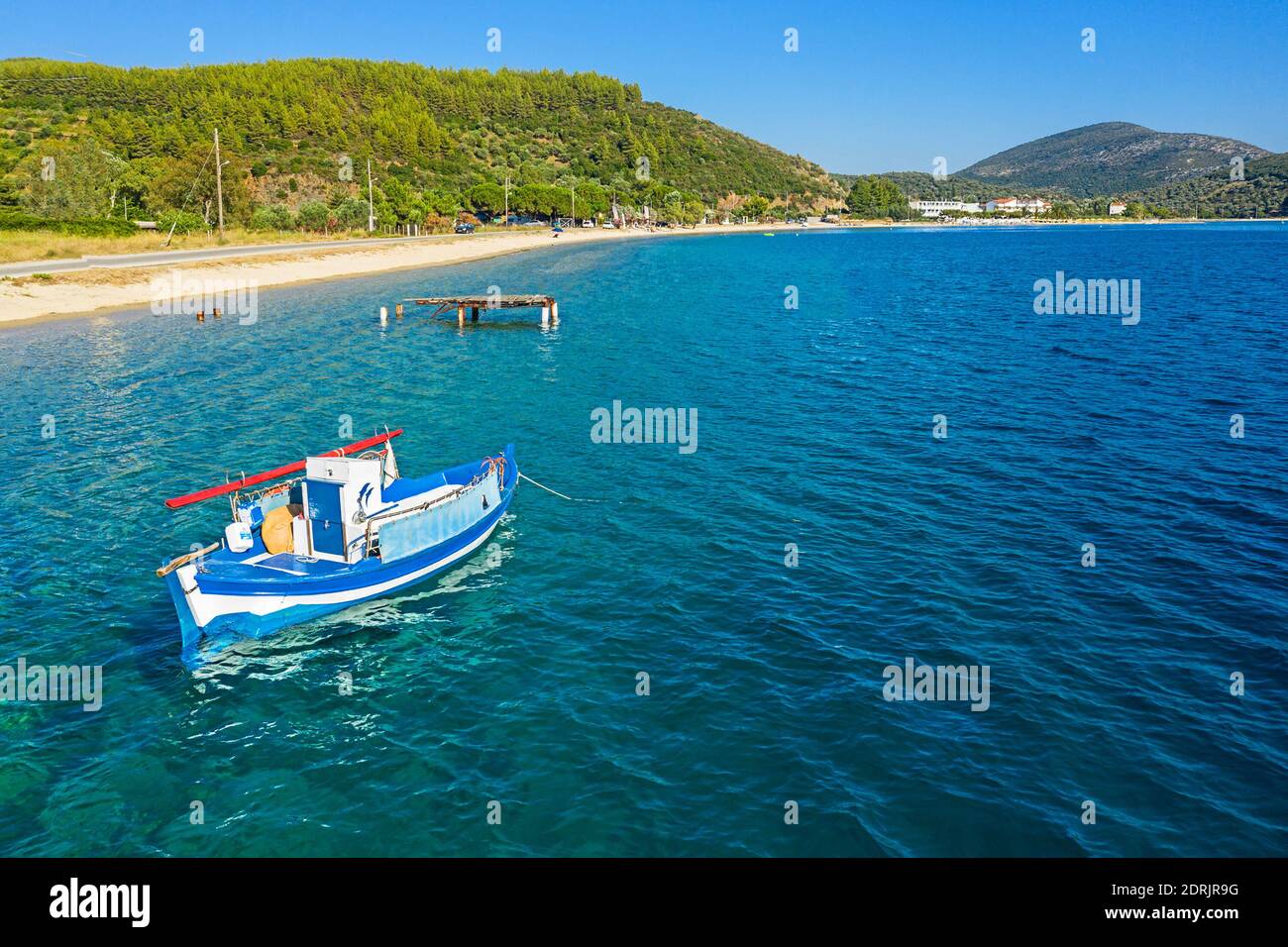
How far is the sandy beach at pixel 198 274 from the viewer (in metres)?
66.4

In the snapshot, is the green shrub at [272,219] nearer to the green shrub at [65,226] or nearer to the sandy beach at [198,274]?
the sandy beach at [198,274]

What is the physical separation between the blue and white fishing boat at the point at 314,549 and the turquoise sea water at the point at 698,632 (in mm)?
857

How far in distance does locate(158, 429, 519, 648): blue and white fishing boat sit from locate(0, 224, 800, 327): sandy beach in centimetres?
5481

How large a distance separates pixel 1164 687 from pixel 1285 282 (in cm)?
12110

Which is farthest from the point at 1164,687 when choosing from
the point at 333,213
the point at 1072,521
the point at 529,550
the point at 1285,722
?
the point at 333,213

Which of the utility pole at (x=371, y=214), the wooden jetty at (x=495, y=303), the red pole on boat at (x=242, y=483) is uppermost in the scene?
the utility pole at (x=371, y=214)

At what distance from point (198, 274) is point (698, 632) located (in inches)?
3074

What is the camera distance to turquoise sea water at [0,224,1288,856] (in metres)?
15.4

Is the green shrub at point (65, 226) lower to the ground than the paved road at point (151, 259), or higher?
higher

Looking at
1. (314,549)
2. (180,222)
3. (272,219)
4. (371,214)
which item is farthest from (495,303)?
(371,214)

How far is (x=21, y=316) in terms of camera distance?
6378 centimetres

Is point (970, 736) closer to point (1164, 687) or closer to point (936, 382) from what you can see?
point (1164, 687)

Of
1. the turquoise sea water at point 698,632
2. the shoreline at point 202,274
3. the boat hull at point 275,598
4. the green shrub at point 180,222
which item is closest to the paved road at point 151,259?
the shoreline at point 202,274

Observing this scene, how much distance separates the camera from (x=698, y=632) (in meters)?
21.8
